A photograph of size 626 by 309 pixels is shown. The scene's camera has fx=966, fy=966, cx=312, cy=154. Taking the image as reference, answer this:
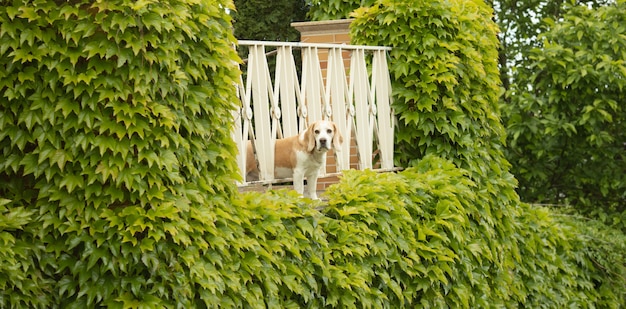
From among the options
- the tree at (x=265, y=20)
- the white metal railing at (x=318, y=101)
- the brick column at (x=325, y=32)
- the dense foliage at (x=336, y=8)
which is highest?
the tree at (x=265, y=20)

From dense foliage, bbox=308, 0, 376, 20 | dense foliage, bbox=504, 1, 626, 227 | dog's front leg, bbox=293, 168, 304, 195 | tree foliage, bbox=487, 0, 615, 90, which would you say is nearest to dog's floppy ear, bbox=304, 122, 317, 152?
dog's front leg, bbox=293, 168, 304, 195

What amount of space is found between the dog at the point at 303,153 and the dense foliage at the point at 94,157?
6.31 feet

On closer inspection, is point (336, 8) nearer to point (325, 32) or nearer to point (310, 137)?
point (325, 32)

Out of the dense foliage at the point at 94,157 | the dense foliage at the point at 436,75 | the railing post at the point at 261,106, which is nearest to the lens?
the dense foliage at the point at 94,157

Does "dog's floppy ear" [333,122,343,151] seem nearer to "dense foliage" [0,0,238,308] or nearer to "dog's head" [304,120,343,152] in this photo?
"dog's head" [304,120,343,152]

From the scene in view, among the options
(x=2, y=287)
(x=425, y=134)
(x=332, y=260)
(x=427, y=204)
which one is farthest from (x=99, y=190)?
(x=425, y=134)

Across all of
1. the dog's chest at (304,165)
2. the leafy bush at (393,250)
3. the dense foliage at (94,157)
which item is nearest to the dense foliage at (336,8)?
the leafy bush at (393,250)

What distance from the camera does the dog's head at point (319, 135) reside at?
21.3ft

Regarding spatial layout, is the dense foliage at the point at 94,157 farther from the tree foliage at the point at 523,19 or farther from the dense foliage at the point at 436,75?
the tree foliage at the point at 523,19

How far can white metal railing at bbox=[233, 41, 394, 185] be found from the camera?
21.3ft

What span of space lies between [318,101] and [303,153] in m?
0.71

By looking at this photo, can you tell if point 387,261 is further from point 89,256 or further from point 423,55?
point 89,256

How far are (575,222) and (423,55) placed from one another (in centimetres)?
331

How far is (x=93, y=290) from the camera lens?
4441 millimetres
